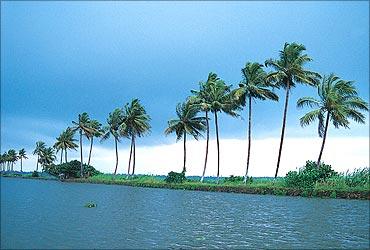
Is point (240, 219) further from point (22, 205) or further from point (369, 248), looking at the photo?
point (22, 205)

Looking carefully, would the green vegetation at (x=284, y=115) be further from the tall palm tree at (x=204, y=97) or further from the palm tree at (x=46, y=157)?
the palm tree at (x=46, y=157)

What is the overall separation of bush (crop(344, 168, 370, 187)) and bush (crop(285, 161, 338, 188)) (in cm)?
250

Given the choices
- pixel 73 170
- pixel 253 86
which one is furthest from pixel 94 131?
pixel 253 86

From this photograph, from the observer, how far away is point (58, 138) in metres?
92.5

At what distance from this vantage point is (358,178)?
30516 millimetres

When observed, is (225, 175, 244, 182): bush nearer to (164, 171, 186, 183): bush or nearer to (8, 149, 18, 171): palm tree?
(164, 171, 186, 183): bush

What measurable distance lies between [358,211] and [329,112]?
18.0m

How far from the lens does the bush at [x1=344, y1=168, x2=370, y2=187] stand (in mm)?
30125

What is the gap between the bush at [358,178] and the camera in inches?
1186

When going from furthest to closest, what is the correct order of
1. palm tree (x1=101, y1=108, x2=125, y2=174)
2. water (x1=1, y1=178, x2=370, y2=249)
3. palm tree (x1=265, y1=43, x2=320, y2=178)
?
1. palm tree (x1=101, y1=108, x2=125, y2=174)
2. palm tree (x1=265, y1=43, x2=320, y2=178)
3. water (x1=1, y1=178, x2=370, y2=249)

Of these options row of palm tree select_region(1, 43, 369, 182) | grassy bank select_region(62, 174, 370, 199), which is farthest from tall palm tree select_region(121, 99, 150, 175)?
grassy bank select_region(62, 174, 370, 199)

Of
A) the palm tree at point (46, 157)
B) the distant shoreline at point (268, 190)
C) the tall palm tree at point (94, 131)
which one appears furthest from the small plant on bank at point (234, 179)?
the palm tree at point (46, 157)

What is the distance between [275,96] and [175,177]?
17229 mm

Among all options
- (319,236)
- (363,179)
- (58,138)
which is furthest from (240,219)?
(58,138)
